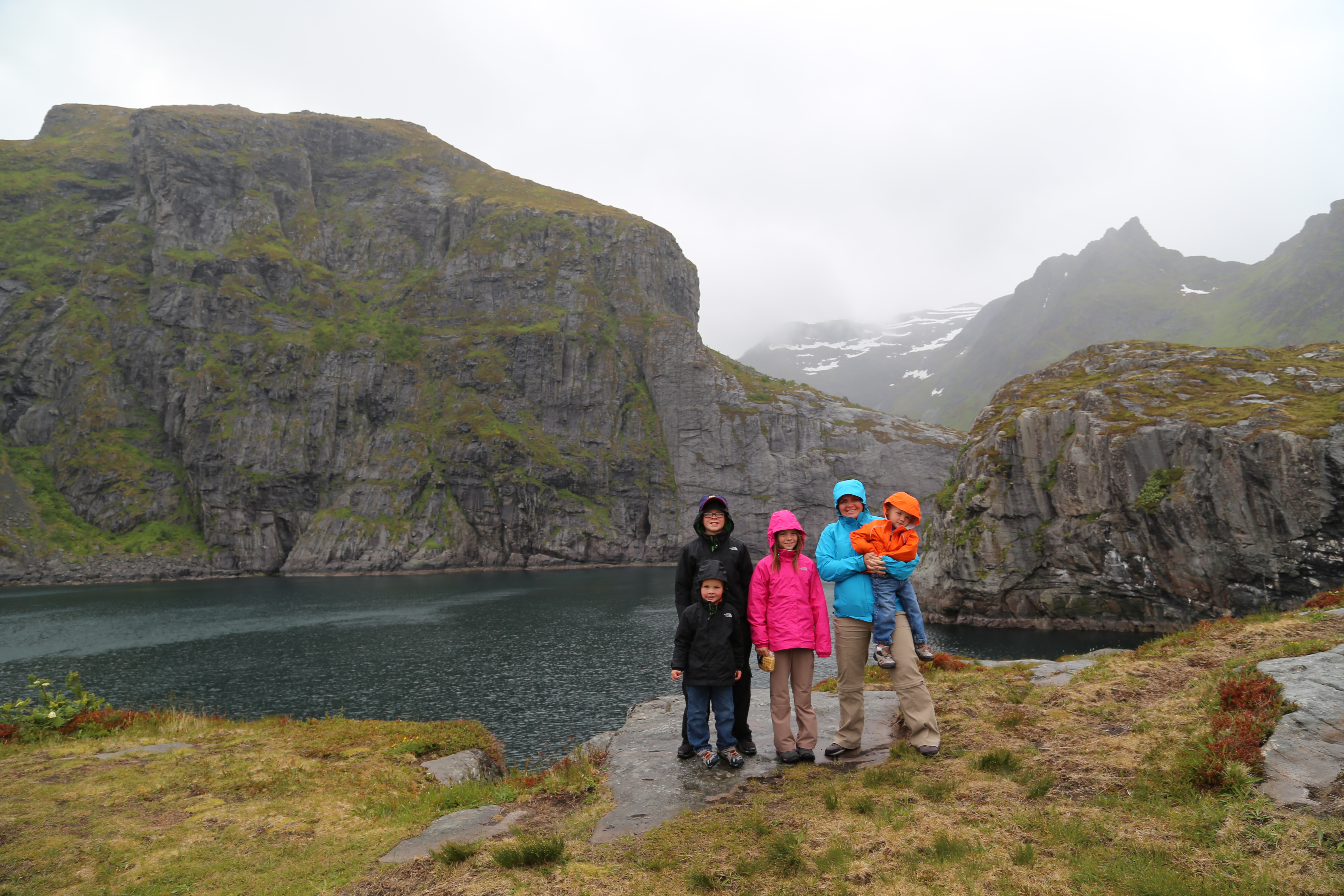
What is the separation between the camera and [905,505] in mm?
9711

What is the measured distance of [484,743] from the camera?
55.3ft

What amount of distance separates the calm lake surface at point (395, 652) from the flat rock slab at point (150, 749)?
1106cm

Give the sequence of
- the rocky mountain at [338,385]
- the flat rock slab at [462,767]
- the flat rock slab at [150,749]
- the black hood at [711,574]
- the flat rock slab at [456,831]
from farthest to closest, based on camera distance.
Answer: the rocky mountain at [338,385]
the flat rock slab at [150,749]
the flat rock slab at [462,767]
the black hood at [711,574]
the flat rock slab at [456,831]

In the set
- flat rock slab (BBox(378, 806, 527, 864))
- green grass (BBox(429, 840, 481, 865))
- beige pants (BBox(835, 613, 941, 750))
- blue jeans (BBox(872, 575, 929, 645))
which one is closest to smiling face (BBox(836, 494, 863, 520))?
blue jeans (BBox(872, 575, 929, 645))

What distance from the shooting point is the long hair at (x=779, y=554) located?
973 cm

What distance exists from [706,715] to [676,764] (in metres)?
0.98

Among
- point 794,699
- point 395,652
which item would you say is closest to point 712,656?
point 794,699

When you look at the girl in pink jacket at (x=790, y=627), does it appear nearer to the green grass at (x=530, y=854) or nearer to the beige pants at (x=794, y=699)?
the beige pants at (x=794, y=699)

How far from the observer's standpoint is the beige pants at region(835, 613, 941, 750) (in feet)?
30.6

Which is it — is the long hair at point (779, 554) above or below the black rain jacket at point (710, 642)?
above

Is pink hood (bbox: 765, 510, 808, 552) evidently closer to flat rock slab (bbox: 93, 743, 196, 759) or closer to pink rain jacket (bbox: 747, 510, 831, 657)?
pink rain jacket (bbox: 747, 510, 831, 657)

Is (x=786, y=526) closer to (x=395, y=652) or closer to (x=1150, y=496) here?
(x=395, y=652)

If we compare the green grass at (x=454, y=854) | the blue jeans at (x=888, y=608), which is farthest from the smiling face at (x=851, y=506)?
the green grass at (x=454, y=854)

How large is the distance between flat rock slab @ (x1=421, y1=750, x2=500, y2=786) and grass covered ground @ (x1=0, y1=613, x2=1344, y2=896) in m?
0.68
